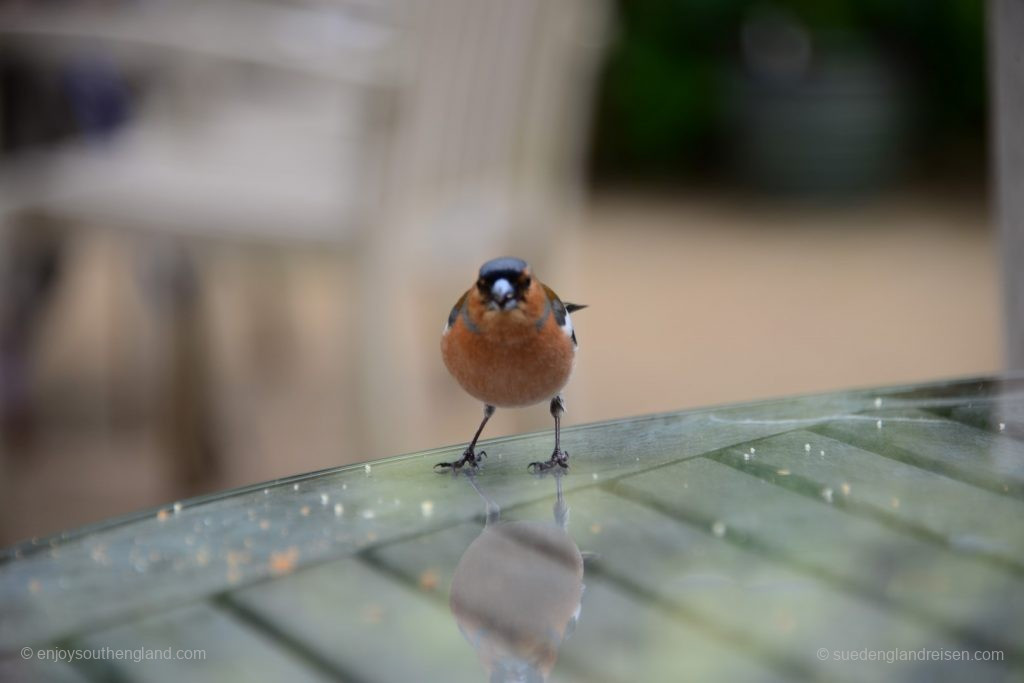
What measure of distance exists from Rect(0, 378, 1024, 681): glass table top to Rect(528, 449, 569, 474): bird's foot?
0.7 inches

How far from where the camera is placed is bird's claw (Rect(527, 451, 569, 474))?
178cm

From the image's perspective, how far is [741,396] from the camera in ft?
19.5

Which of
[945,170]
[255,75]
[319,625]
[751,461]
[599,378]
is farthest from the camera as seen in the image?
[945,170]

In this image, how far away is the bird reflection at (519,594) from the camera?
49.5 inches

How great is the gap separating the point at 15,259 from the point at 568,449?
10.8 ft

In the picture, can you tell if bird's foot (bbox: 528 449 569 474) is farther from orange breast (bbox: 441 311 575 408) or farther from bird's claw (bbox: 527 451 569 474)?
orange breast (bbox: 441 311 575 408)

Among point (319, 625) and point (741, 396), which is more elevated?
point (319, 625)

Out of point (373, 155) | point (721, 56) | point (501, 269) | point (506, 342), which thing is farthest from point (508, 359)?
point (721, 56)

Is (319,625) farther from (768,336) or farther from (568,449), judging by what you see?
(768,336)

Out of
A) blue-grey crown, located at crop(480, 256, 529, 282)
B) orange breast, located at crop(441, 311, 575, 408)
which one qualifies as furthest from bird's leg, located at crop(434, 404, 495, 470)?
blue-grey crown, located at crop(480, 256, 529, 282)

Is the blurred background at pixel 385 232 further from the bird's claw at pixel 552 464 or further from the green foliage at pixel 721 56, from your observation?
the bird's claw at pixel 552 464

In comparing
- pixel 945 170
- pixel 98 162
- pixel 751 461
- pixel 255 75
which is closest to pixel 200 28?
pixel 98 162

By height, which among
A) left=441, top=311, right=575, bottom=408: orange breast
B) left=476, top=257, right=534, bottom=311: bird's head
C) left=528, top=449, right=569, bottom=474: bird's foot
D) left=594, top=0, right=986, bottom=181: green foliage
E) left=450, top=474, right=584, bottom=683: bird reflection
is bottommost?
left=450, top=474, right=584, bottom=683: bird reflection

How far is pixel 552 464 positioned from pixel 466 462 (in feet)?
0.42
